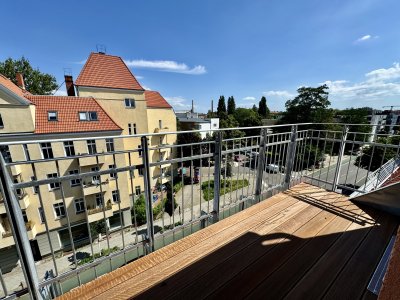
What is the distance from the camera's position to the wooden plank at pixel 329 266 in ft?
4.49

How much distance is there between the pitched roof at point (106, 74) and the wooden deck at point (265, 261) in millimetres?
12852

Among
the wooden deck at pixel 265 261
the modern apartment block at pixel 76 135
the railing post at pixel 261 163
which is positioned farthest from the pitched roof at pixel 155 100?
the wooden deck at pixel 265 261

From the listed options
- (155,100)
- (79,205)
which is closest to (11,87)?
(79,205)

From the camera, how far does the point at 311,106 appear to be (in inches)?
978

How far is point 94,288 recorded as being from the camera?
56.8 inches

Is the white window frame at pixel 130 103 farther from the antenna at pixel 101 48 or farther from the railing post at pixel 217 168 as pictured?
the railing post at pixel 217 168

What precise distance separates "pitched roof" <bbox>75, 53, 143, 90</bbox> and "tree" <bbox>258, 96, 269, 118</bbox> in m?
34.7

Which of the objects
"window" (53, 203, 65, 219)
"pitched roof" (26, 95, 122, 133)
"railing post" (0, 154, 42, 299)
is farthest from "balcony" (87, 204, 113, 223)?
"railing post" (0, 154, 42, 299)

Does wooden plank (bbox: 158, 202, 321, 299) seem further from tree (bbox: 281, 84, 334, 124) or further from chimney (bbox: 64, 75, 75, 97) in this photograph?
tree (bbox: 281, 84, 334, 124)

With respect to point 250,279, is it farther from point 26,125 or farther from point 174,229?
point 26,125

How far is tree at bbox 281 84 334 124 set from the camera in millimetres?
23984

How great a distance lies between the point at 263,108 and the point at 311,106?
17.2 meters

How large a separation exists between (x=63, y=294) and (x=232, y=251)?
150 cm

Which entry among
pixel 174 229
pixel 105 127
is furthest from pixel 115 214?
pixel 174 229
